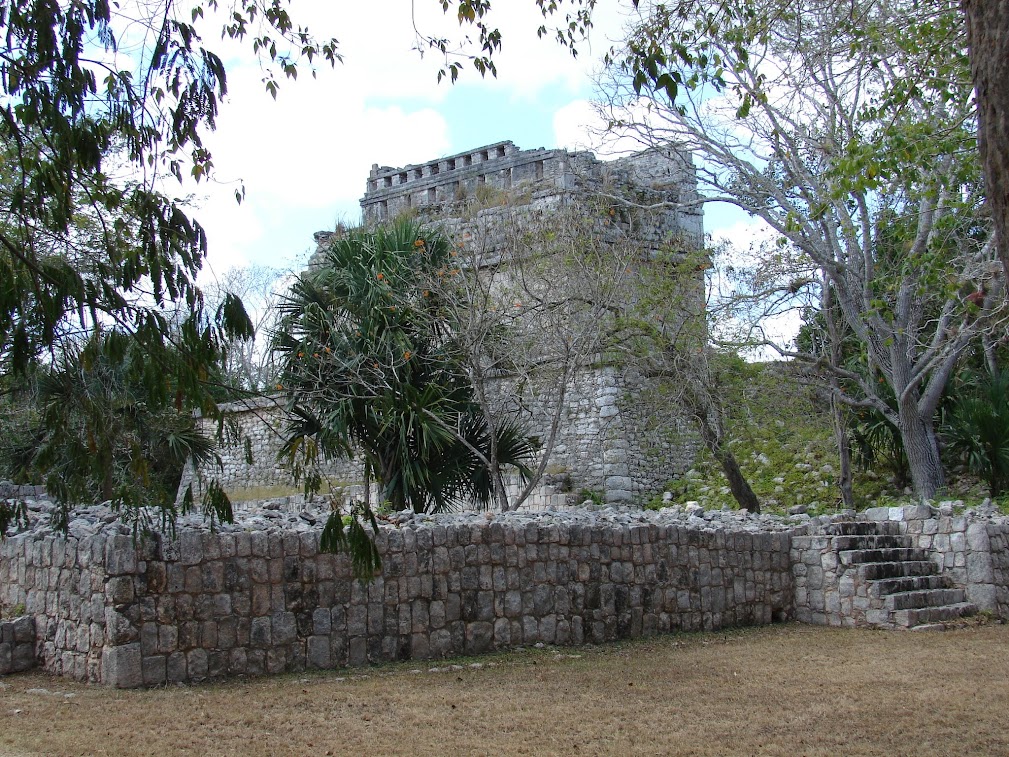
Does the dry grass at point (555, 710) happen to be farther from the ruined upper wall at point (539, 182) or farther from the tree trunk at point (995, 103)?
the ruined upper wall at point (539, 182)

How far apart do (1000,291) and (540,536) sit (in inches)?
280

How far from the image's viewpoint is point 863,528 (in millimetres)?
11453

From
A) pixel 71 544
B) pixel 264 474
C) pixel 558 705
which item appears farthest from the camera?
pixel 264 474

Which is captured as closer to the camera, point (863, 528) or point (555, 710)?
point (555, 710)

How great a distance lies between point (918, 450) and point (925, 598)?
376 cm

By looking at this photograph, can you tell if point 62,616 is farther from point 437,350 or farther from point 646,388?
point 646,388

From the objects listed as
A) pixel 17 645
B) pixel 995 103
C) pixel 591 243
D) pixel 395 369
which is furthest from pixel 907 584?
pixel 17 645

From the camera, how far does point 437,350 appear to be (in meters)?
13.7

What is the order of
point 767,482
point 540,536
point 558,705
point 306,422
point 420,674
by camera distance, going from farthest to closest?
1. point 767,482
2. point 306,422
3. point 540,536
4. point 420,674
5. point 558,705

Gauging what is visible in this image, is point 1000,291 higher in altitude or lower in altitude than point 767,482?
higher

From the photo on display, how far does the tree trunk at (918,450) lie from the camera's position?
13781 mm

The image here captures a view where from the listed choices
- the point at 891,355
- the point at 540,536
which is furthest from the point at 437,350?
the point at 891,355

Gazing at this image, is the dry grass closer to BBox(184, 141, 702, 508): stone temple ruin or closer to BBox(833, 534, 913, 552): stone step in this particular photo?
BBox(833, 534, 913, 552): stone step

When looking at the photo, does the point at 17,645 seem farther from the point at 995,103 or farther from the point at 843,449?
the point at 843,449
